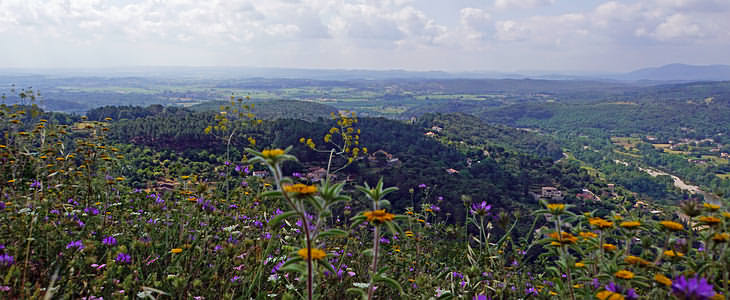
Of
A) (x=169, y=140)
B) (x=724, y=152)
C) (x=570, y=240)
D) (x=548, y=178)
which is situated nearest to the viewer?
(x=570, y=240)

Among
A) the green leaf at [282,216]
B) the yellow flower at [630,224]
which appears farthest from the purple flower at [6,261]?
the yellow flower at [630,224]

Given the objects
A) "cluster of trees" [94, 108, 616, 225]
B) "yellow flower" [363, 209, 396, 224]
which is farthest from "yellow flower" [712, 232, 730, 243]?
"cluster of trees" [94, 108, 616, 225]

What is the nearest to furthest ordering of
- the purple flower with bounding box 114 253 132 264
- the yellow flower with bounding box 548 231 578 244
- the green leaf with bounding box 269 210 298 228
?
the green leaf with bounding box 269 210 298 228
the yellow flower with bounding box 548 231 578 244
the purple flower with bounding box 114 253 132 264

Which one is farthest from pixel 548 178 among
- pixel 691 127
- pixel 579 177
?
pixel 691 127

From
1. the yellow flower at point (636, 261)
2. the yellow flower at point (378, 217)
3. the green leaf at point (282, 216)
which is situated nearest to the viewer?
the green leaf at point (282, 216)

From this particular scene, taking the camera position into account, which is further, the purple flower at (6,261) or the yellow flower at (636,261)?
the purple flower at (6,261)

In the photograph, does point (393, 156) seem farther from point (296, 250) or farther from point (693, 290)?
point (693, 290)

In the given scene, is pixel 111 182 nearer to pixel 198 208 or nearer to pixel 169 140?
pixel 198 208

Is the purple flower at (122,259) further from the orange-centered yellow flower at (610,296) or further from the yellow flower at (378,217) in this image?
the orange-centered yellow flower at (610,296)

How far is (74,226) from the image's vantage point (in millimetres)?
3430

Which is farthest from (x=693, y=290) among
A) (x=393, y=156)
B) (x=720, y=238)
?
(x=393, y=156)

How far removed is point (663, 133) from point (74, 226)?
167760mm

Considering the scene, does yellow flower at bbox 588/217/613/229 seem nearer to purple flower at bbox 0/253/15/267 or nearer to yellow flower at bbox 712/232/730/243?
yellow flower at bbox 712/232/730/243

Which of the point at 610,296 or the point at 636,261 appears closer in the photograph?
the point at 610,296
